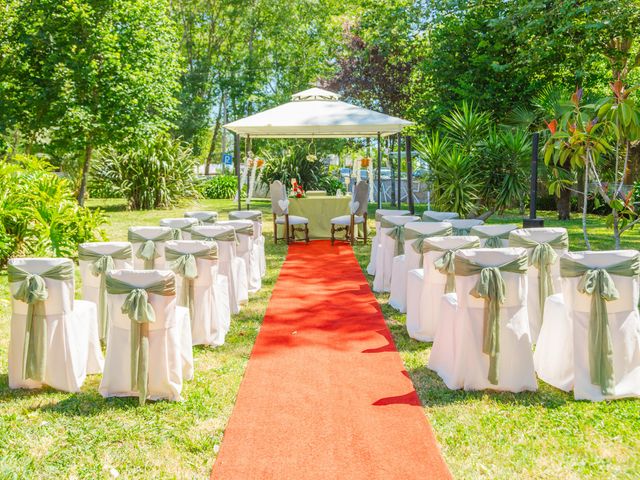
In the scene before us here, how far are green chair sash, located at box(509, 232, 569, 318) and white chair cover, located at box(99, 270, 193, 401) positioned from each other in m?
2.93

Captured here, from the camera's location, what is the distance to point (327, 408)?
3799mm

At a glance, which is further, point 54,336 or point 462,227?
point 462,227

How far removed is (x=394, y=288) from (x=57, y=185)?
534 centimetres

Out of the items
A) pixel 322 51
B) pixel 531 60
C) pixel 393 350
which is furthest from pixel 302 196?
pixel 322 51

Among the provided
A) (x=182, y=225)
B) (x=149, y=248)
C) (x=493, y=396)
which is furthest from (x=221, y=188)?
(x=493, y=396)

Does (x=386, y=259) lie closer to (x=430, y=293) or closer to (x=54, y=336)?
(x=430, y=293)

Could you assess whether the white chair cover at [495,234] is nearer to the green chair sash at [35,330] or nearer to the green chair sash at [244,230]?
the green chair sash at [244,230]

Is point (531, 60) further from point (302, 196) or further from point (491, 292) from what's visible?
point (491, 292)

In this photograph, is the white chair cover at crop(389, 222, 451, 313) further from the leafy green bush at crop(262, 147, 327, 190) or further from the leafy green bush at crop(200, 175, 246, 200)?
the leafy green bush at crop(200, 175, 246, 200)

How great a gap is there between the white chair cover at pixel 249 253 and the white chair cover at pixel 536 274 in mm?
3150

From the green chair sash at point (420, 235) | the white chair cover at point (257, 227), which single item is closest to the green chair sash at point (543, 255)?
the green chair sash at point (420, 235)

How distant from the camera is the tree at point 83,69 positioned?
1454 cm

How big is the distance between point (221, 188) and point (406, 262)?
17558 millimetres

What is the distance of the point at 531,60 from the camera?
1256cm
